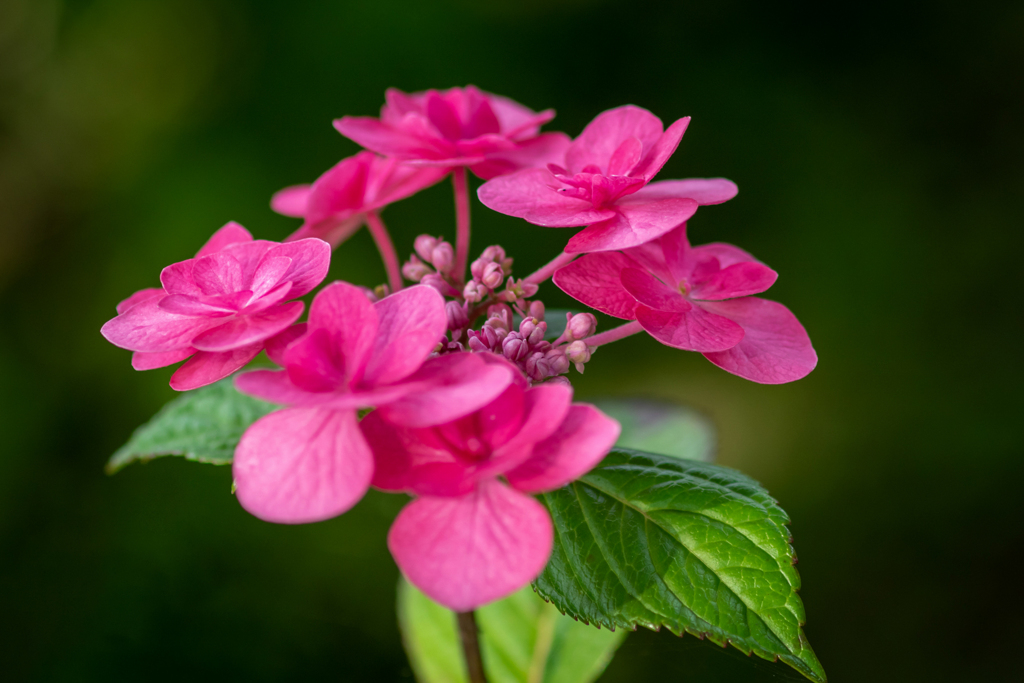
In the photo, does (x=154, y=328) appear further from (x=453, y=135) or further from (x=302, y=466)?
(x=453, y=135)

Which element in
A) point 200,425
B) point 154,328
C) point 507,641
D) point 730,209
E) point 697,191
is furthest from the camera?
point 730,209

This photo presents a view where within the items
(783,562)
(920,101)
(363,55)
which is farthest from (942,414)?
(363,55)

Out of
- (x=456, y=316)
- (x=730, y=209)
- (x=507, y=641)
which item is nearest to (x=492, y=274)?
(x=456, y=316)

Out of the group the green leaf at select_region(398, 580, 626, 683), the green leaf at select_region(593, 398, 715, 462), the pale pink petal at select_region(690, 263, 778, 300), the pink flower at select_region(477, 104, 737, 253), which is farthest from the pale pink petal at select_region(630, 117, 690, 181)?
the green leaf at select_region(398, 580, 626, 683)

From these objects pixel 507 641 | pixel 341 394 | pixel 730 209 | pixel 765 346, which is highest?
pixel 341 394

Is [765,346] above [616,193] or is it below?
below

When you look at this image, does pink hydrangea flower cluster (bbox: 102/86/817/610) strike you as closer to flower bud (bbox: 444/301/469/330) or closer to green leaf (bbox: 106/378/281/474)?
flower bud (bbox: 444/301/469/330)
